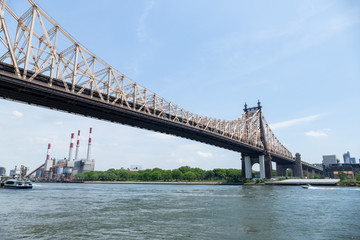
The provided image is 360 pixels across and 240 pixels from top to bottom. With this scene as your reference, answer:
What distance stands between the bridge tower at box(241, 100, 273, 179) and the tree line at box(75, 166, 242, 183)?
6186 mm

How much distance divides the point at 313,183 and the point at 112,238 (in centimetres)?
7828

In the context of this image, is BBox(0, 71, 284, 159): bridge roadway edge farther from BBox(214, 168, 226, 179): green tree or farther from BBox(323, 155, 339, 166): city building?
BBox(323, 155, 339, 166): city building

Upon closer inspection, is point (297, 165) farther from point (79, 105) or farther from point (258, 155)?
point (79, 105)

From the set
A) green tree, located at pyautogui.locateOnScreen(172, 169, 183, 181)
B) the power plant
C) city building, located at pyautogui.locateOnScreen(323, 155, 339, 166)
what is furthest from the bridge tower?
the power plant

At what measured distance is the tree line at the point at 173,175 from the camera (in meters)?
131

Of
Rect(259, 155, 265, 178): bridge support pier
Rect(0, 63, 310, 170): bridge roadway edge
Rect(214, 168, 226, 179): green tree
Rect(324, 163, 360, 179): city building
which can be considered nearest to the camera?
Rect(0, 63, 310, 170): bridge roadway edge

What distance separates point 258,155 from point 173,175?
60.2 m

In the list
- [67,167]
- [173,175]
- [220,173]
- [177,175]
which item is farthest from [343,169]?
[67,167]

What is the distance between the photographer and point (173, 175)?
13975 cm

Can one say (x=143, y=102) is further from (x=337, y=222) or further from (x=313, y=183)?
(x=313, y=183)

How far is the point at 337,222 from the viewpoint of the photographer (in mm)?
15969

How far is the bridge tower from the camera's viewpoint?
Result: 89975mm

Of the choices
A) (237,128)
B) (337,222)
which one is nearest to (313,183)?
(237,128)

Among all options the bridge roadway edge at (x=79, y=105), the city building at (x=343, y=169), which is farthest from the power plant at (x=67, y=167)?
the city building at (x=343, y=169)
